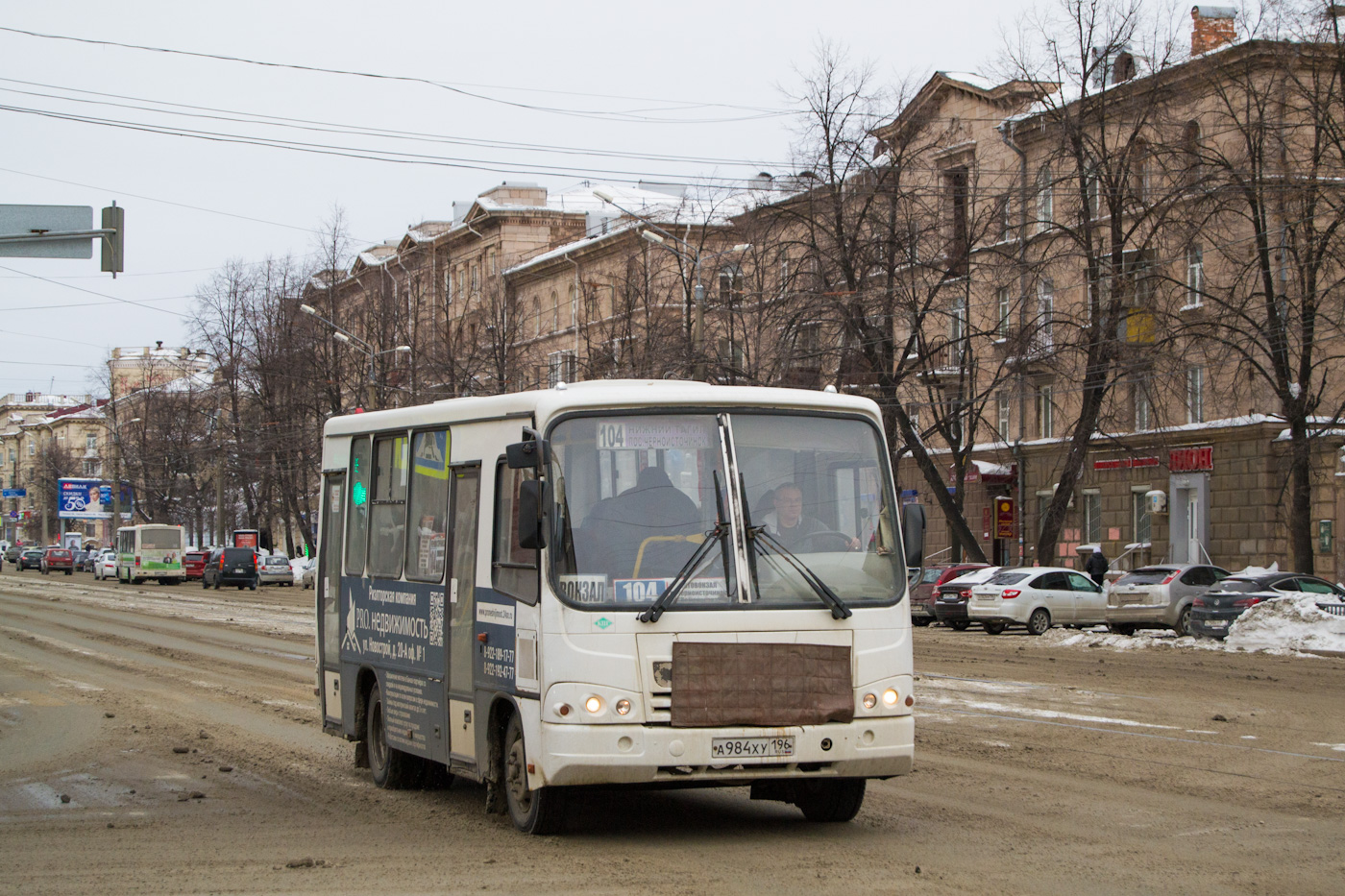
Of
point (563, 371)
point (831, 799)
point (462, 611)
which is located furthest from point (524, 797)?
point (563, 371)

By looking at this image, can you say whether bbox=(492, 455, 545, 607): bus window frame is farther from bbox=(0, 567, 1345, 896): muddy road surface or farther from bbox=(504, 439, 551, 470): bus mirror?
bbox=(0, 567, 1345, 896): muddy road surface

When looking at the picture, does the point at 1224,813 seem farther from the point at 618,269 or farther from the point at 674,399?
the point at 618,269

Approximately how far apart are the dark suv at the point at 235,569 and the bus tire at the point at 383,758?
54080mm

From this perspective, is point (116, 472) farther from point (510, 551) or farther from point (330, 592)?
point (510, 551)

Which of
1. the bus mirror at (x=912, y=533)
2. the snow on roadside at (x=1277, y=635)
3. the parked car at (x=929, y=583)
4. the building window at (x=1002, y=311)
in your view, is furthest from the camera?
the building window at (x=1002, y=311)

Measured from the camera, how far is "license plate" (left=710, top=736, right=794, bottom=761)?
8398 millimetres

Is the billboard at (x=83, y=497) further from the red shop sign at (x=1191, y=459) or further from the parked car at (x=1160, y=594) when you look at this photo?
the parked car at (x=1160, y=594)

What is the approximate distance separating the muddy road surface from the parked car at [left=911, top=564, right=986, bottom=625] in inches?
742

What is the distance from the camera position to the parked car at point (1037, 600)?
31.8m

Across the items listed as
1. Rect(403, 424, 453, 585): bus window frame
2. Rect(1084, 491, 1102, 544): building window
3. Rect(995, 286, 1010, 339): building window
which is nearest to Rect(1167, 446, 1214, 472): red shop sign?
Rect(1084, 491, 1102, 544): building window

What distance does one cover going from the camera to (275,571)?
221ft

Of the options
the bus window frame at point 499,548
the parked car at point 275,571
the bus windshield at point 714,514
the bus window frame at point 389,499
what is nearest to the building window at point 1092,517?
the parked car at point 275,571

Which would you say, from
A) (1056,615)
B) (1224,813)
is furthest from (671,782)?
(1056,615)

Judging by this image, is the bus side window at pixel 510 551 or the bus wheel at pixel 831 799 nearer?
the bus side window at pixel 510 551
